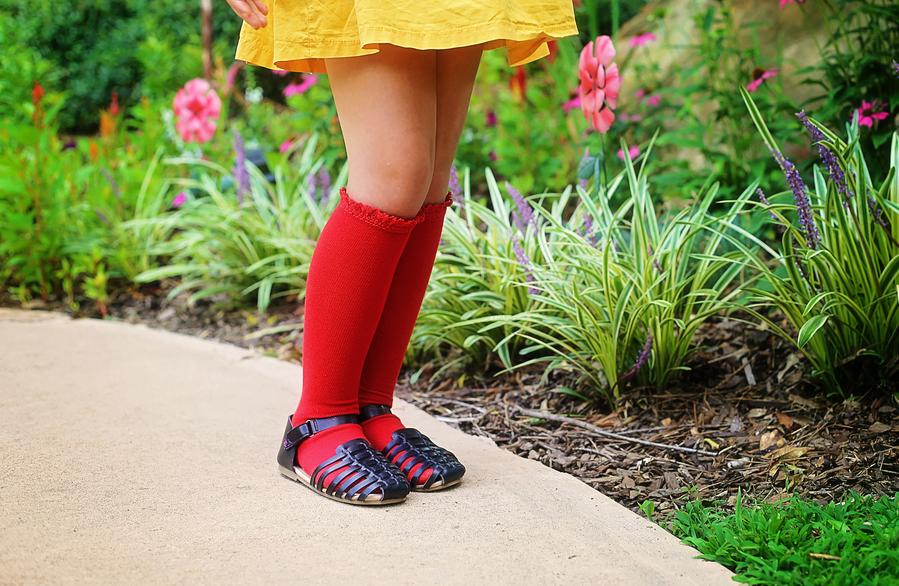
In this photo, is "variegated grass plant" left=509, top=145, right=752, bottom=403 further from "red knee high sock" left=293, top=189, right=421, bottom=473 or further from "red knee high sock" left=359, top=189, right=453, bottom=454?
"red knee high sock" left=293, top=189, right=421, bottom=473

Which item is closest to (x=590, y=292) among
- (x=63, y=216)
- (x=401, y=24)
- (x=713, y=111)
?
(x=401, y=24)

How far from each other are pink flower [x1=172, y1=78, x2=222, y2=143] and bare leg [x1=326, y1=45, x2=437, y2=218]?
228 centimetres

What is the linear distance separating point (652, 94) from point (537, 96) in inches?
30.0

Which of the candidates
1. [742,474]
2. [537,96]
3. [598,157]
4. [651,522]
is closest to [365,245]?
[651,522]

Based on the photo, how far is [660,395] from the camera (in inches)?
80.5

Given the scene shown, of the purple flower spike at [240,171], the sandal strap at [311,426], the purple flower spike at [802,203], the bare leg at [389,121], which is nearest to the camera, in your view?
the bare leg at [389,121]

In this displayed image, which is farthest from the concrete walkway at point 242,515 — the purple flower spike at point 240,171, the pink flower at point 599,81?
the purple flower spike at point 240,171

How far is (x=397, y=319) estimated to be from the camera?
1.69 metres

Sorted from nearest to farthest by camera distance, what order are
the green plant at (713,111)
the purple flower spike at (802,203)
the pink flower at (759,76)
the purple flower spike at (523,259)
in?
the purple flower spike at (802,203), the purple flower spike at (523,259), the pink flower at (759,76), the green plant at (713,111)

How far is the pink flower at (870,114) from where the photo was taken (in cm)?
224

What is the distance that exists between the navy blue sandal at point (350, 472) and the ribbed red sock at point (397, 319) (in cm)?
8

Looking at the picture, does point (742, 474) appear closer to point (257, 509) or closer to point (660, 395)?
point (660, 395)

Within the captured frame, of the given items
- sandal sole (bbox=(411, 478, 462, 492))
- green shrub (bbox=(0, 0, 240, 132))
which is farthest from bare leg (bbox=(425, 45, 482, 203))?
green shrub (bbox=(0, 0, 240, 132))

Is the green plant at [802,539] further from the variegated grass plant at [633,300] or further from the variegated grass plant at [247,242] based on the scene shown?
the variegated grass plant at [247,242]
